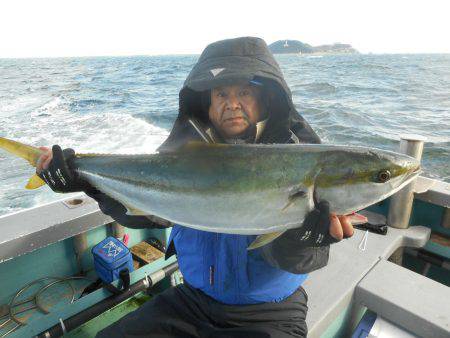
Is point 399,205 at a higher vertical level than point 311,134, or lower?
lower

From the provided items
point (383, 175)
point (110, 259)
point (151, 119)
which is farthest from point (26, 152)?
point (151, 119)

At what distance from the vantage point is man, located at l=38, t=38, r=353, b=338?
240cm

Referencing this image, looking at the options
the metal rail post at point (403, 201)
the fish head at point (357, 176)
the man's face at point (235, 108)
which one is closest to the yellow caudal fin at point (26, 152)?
the man's face at point (235, 108)

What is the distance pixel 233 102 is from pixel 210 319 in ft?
5.76

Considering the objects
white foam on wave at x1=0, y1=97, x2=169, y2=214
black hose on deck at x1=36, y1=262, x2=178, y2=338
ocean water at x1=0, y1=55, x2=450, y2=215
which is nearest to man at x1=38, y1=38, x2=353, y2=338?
black hose on deck at x1=36, y1=262, x2=178, y2=338

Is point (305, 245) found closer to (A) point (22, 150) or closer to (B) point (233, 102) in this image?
(B) point (233, 102)

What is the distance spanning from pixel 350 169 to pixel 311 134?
39.6 inches

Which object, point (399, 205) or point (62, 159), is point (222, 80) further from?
point (399, 205)

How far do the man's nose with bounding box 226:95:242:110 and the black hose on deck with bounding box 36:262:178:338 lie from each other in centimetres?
203

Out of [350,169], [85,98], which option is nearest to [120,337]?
[350,169]

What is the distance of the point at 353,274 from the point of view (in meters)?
3.27

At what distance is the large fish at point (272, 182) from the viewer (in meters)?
1.92

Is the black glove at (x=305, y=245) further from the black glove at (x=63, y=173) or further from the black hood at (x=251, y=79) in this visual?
the black glove at (x=63, y=173)

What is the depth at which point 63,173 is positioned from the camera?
2541mm
